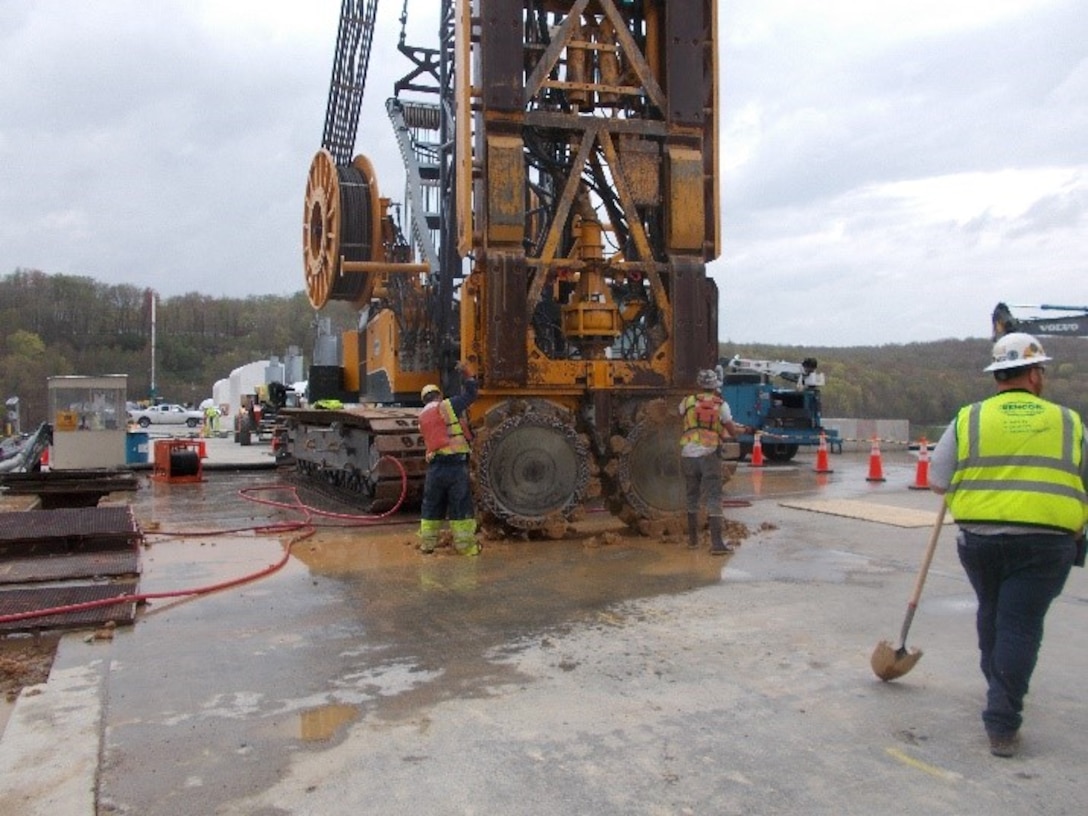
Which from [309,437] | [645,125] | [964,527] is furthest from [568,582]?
[309,437]

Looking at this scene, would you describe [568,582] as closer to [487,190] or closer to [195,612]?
[195,612]

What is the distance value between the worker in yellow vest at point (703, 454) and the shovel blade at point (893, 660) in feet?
12.1

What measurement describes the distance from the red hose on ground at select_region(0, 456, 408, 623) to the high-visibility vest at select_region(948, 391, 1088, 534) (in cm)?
491

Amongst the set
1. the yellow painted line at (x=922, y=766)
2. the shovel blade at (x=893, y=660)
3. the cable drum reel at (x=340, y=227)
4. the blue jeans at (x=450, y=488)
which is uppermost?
the cable drum reel at (x=340, y=227)

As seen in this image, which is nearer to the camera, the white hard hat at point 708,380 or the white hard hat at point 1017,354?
the white hard hat at point 1017,354

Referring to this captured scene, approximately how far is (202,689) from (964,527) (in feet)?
11.5

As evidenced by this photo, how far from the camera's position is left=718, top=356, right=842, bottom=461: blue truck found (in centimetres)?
2022

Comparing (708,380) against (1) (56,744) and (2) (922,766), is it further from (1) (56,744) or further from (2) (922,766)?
(1) (56,744)

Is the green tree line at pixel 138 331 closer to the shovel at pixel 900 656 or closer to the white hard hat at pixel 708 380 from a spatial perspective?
the white hard hat at pixel 708 380

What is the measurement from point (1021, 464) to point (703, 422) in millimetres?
4530

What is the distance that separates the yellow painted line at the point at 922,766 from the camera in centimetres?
353

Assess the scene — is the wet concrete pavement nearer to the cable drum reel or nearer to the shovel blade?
the shovel blade

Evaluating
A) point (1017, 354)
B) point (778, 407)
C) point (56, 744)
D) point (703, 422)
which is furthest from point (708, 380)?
point (778, 407)

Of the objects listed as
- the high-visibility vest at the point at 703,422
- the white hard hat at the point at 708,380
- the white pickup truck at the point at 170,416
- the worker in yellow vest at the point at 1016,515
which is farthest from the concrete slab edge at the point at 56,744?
the white pickup truck at the point at 170,416
